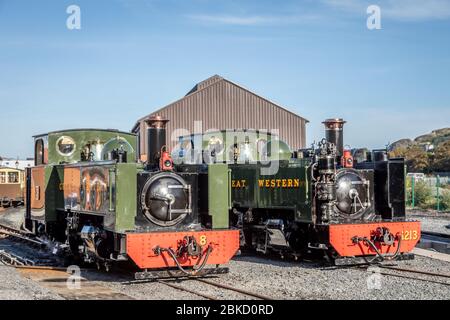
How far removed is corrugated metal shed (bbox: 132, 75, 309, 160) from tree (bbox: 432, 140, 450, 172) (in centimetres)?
1899

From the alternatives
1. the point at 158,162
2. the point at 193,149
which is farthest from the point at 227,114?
the point at 158,162

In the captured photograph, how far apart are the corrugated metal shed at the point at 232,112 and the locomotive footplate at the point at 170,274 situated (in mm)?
25107

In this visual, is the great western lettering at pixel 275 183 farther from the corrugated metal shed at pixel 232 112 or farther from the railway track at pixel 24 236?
the corrugated metal shed at pixel 232 112

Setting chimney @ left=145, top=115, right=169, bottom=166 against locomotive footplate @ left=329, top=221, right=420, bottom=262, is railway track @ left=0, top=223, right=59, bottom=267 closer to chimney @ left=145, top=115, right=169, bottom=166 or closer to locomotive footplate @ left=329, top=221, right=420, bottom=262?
chimney @ left=145, top=115, right=169, bottom=166

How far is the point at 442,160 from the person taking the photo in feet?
174

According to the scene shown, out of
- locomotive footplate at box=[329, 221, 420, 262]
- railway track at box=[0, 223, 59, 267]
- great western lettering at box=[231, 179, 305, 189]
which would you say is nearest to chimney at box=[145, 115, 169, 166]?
great western lettering at box=[231, 179, 305, 189]

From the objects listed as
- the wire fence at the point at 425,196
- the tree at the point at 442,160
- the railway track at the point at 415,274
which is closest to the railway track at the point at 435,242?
the railway track at the point at 415,274

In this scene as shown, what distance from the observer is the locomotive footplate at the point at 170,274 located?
1047 cm

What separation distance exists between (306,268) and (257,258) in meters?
1.87

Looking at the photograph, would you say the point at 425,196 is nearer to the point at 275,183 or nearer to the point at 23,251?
the point at 275,183

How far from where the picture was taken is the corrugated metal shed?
36.6 meters

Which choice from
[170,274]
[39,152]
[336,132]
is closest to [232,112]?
[39,152]

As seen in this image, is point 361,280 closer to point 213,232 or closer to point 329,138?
point 213,232

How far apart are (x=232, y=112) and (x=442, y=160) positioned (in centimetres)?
2326
